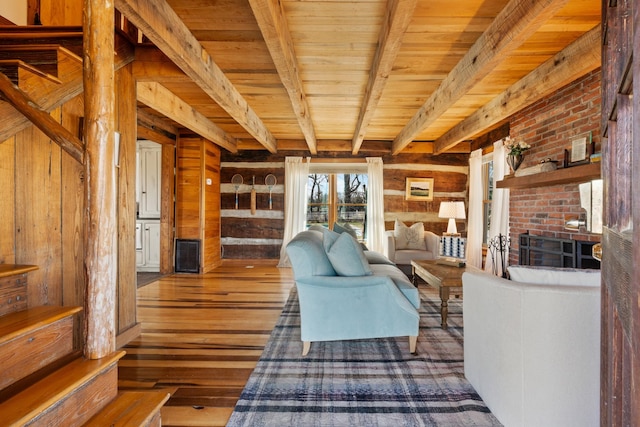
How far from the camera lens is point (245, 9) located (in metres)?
2.21

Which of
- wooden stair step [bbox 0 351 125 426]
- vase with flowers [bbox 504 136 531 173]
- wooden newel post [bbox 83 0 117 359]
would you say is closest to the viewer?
wooden stair step [bbox 0 351 125 426]

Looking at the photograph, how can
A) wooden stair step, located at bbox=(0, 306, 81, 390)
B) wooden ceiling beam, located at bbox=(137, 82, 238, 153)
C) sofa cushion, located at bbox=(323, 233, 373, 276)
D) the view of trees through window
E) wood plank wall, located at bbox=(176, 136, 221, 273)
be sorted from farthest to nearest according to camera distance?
1. the view of trees through window
2. wood plank wall, located at bbox=(176, 136, 221, 273)
3. wooden ceiling beam, located at bbox=(137, 82, 238, 153)
4. sofa cushion, located at bbox=(323, 233, 373, 276)
5. wooden stair step, located at bbox=(0, 306, 81, 390)

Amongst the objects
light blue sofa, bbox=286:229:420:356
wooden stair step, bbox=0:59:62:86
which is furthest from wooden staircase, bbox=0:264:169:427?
light blue sofa, bbox=286:229:420:356

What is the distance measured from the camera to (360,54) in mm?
2803

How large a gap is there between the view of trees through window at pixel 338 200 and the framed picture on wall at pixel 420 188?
2.93 feet

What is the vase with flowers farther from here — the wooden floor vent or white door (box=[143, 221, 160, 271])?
Result: white door (box=[143, 221, 160, 271])

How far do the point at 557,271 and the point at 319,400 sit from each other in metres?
1.45

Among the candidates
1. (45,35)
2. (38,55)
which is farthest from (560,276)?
(45,35)

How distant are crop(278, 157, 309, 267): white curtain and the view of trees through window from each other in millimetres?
332

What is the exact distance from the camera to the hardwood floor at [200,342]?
198cm

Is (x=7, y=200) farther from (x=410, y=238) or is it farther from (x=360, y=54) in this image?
(x=410, y=238)

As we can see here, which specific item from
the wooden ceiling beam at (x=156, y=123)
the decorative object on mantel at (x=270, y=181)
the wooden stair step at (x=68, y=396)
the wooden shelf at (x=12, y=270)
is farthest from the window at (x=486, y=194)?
the wooden shelf at (x=12, y=270)

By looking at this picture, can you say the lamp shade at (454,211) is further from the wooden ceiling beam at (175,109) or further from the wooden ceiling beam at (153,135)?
the wooden ceiling beam at (153,135)

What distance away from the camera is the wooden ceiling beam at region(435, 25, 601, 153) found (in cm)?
251
